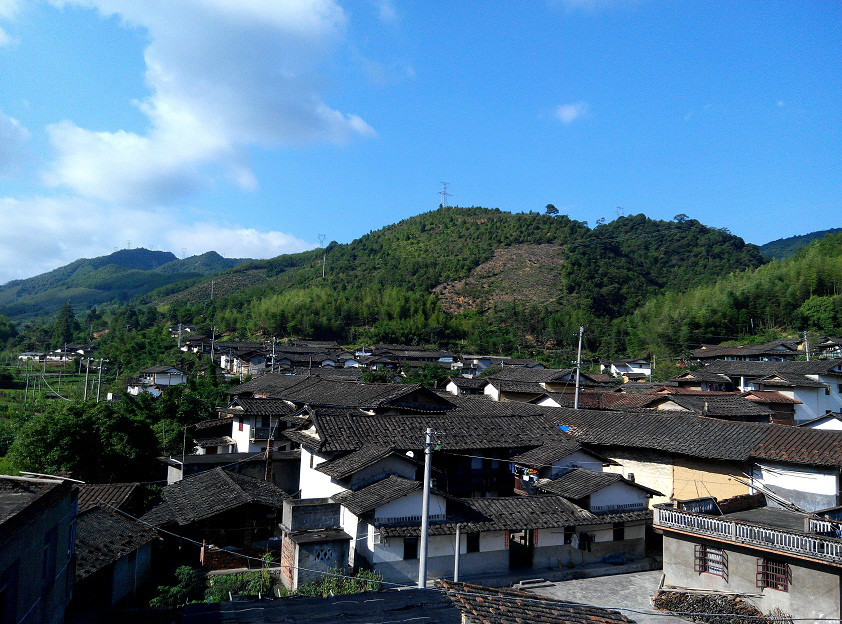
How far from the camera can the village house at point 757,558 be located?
1290 centimetres

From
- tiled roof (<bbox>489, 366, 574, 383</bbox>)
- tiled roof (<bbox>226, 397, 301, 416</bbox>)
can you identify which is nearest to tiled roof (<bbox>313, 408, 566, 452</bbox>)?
tiled roof (<bbox>226, 397, 301, 416</bbox>)

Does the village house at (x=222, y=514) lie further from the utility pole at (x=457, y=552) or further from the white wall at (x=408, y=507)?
the utility pole at (x=457, y=552)

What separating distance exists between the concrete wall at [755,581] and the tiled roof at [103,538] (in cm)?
1389

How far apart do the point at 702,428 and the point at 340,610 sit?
1583cm

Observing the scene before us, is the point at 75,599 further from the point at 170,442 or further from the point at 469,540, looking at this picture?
the point at 170,442

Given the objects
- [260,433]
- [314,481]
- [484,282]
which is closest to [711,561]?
[314,481]

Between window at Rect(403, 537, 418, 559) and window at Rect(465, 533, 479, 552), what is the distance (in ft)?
4.98

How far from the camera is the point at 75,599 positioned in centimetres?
1287

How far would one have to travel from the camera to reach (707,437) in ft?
68.3

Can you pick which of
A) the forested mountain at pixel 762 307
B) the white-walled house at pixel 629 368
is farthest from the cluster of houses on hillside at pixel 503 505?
the forested mountain at pixel 762 307

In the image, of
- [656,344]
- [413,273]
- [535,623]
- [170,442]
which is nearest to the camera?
[535,623]

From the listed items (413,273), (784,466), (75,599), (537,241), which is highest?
(537,241)

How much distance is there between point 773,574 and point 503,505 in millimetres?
6920

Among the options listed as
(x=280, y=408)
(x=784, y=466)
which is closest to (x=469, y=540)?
(x=784, y=466)
